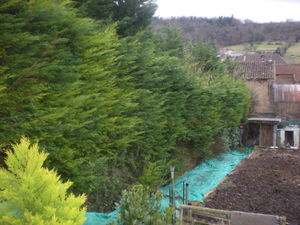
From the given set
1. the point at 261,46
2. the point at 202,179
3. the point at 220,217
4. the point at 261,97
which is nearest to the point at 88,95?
the point at 220,217

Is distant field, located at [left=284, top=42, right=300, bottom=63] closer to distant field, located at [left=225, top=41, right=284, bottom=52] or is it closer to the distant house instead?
distant field, located at [left=225, top=41, right=284, bottom=52]

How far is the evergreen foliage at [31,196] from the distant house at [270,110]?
18699mm

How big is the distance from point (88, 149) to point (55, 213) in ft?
11.8

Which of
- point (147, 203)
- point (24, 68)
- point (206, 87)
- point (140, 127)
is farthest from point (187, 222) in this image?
point (206, 87)

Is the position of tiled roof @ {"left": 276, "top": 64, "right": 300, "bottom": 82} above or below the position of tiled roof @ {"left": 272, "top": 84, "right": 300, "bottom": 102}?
above

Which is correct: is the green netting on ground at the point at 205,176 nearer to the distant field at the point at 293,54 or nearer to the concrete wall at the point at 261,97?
the concrete wall at the point at 261,97

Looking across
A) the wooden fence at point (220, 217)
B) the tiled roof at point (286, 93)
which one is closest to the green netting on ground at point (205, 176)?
the wooden fence at point (220, 217)

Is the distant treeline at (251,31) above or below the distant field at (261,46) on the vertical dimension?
above

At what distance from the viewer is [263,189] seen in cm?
1057

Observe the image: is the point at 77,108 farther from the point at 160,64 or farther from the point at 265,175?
the point at 265,175

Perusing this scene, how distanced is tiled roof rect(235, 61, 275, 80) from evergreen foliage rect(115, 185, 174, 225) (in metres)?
20.4

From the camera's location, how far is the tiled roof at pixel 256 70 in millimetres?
25516

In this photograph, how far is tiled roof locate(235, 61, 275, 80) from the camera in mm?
25516

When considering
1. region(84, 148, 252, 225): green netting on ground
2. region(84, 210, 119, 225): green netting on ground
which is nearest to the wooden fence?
region(84, 148, 252, 225): green netting on ground
